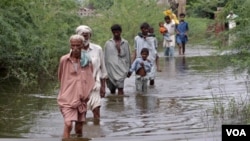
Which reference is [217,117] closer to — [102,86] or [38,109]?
[102,86]

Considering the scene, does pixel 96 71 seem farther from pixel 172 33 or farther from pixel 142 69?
pixel 172 33

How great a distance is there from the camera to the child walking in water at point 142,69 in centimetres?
1534

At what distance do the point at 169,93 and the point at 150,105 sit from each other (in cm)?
177

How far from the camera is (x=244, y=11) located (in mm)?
11531

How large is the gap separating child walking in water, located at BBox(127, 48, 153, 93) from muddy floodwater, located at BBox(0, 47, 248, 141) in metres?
0.19

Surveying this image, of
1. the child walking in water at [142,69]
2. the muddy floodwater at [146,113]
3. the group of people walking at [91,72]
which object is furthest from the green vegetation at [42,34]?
the group of people walking at [91,72]

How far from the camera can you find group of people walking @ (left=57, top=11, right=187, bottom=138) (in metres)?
9.82

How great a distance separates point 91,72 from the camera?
10.1m

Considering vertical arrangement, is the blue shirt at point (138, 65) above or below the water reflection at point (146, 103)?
above

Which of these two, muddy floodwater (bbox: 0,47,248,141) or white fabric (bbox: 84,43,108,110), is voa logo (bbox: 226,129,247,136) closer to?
muddy floodwater (bbox: 0,47,248,141)

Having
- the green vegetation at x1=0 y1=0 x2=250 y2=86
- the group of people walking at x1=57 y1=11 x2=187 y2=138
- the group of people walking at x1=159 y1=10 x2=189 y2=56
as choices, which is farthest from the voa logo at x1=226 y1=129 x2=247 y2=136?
the group of people walking at x1=159 y1=10 x2=189 y2=56

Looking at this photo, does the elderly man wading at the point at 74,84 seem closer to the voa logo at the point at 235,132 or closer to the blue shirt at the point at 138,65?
the voa logo at the point at 235,132

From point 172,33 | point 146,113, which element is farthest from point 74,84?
point 172,33

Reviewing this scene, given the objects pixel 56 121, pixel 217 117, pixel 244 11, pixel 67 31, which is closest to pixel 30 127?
pixel 56 121
